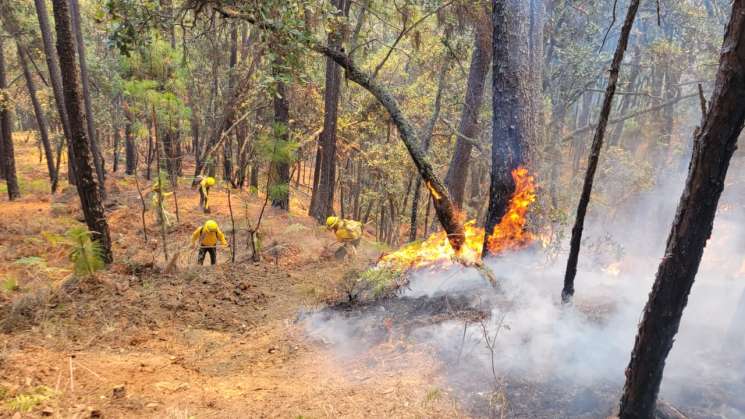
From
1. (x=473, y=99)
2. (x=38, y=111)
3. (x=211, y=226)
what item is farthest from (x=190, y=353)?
(x=38, y=111)

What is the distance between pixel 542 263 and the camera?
752cm

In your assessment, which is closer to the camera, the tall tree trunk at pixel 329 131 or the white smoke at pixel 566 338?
the white smoke at pixel 566 338

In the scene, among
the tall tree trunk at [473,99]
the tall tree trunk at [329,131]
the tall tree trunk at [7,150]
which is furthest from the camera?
the tall tree trunk at [7,150]

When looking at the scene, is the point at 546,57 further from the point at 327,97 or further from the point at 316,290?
the point at 316,290

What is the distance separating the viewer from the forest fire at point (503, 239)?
24.2ft

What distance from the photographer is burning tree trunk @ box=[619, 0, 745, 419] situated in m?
3.06

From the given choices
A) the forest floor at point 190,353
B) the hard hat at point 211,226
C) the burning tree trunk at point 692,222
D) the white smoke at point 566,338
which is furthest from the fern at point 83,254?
the burning tree trunk at point 692,222

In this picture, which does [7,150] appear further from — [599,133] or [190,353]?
[599,133]

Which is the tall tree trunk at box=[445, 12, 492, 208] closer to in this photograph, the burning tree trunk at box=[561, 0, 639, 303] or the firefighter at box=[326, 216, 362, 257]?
the firefighter at box=[326, 216, 362, 257]

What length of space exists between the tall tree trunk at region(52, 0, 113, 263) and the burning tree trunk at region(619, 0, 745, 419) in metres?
7.56

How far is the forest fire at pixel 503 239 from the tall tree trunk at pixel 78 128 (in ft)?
18.2

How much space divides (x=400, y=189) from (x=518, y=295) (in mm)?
15775

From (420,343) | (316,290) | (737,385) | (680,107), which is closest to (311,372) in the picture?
(420,343)

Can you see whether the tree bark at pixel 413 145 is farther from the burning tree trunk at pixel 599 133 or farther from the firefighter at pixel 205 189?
the firefighter at pixel 205 189
